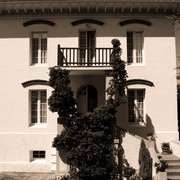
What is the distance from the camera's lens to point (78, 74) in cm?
1392

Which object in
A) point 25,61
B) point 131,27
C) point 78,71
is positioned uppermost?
point 131,27

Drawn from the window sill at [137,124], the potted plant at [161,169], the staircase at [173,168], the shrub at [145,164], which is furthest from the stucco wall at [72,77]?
the potted plant at [161,169]

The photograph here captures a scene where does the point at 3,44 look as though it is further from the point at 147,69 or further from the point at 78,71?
the point at 147,69

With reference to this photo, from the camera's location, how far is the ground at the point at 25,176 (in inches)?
485

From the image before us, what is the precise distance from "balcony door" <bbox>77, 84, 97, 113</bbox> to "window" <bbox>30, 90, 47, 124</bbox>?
2.28 meters

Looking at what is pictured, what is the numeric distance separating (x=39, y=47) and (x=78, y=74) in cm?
327

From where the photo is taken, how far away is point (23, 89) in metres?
14.2

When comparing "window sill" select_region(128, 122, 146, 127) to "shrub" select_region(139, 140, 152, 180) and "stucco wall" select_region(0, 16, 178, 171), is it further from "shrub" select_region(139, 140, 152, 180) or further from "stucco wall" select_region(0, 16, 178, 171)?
"shrub" select_region(139, 140, 152, 180)

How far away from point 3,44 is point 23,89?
3.26 metres

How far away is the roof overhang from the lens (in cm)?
1331

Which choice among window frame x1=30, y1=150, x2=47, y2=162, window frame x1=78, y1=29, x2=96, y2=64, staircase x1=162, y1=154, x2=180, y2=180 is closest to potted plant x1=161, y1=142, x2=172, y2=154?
staircase x1=162, y1=154, x2=180, y2=180

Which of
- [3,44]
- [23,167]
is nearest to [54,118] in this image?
[23,167]

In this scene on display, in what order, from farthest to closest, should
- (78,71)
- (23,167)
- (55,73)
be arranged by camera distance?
1. (23,167)
2. (78,71)
3. (55,73)

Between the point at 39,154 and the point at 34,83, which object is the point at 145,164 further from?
the point at 34,83
